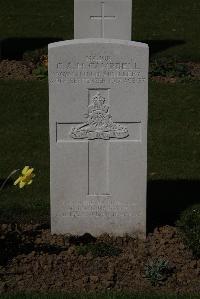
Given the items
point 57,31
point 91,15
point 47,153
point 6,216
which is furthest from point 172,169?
point 57,31

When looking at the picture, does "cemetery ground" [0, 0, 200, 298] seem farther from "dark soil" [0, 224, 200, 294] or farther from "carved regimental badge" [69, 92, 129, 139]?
"carved regimental badge" [69, 92, 129, 139]

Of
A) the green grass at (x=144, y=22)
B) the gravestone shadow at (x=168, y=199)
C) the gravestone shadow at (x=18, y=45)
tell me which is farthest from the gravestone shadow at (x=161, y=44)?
the gravestone shadow at (x=168, y=199)

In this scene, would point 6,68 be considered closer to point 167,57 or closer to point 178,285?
point 167,57

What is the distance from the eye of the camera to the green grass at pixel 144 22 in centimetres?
1509

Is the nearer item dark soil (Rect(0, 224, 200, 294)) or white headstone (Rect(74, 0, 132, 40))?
dark soil (Rect(0, 224, 200, 294))

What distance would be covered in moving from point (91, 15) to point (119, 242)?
21.9 ft

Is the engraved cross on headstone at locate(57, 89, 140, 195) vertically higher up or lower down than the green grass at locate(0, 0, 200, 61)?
lower down

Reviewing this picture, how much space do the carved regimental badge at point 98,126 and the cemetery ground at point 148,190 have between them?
92 cm

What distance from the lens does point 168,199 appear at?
7.90m

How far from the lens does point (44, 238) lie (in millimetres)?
7012

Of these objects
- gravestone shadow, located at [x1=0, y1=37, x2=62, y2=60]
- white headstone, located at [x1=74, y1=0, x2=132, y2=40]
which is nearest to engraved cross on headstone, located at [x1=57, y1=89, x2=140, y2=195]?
white headstone, located at [x1=74, y1=0, x2=132, y2=40]

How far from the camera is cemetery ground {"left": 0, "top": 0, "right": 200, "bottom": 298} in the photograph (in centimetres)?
632

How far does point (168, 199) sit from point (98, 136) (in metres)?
1.41

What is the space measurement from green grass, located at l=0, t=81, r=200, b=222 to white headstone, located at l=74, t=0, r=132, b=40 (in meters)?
1.28
